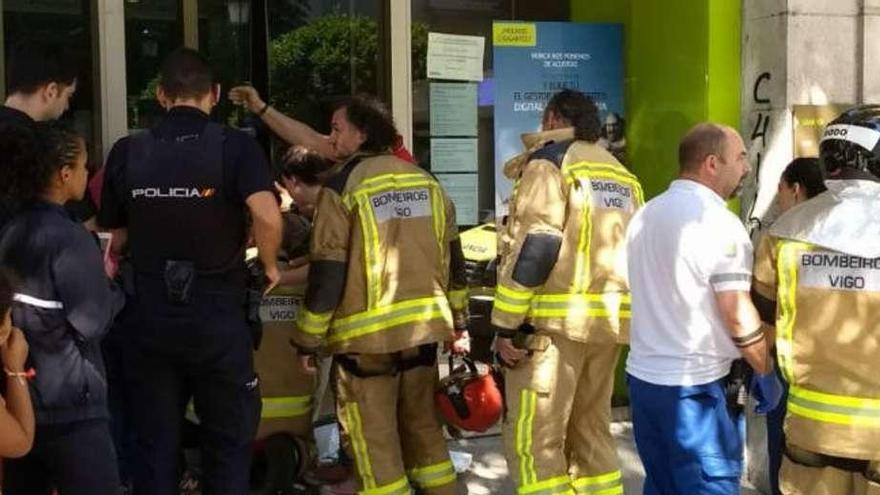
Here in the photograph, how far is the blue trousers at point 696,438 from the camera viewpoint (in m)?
4.04

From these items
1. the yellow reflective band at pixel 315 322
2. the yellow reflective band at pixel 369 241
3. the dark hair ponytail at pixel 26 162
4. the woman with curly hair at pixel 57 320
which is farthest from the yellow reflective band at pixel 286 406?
the dark hair ponytail at pixel 26 162

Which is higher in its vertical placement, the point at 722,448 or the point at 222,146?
the point at 222,146

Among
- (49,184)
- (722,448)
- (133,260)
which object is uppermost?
(49,184)

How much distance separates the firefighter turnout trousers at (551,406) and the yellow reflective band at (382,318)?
1.52 feet

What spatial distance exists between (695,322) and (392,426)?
148 centimetres

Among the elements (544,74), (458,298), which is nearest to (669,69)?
(544,74)

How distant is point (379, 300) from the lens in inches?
191

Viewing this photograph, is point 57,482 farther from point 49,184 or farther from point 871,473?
point 871,473

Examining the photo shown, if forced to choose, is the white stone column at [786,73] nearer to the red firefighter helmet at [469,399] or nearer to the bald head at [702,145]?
the red firefighter helmet at [469,399]

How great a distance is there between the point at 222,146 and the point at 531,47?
3008 mm

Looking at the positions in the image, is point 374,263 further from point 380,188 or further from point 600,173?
point 600,173

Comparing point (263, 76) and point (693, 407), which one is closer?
point (693, 407)

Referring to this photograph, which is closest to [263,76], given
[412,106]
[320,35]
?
[320,35]

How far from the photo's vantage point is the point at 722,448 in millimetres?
4078
